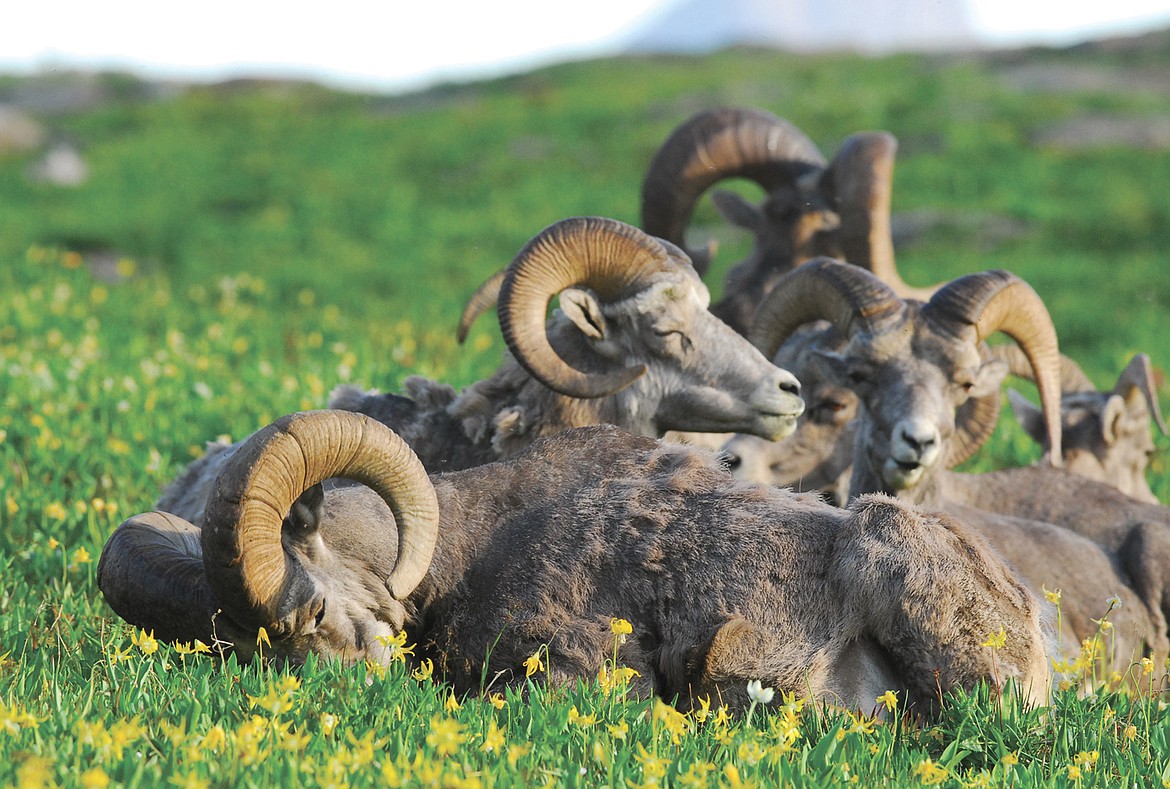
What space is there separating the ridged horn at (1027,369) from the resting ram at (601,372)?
1.90m

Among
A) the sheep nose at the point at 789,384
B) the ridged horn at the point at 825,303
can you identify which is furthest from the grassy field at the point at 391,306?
the ridged horn at the point at 825,303

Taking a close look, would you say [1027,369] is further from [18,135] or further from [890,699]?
[18,135]

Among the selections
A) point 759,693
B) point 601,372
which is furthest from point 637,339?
point 759,693

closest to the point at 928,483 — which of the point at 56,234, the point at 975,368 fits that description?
the point at 975,368

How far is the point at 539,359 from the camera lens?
782 centimetres

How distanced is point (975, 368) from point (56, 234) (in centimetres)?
1812

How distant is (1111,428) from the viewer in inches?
400

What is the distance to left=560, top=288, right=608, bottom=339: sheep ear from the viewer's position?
8.09 m

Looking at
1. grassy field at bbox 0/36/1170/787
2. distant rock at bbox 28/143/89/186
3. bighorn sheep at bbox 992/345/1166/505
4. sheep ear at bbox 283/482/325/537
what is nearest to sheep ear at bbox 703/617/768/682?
grassy field at bbox 0/36/1170/787

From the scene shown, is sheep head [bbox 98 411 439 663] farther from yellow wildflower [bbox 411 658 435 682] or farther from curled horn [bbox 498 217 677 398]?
curled horn [bbox 498 217 677 398]

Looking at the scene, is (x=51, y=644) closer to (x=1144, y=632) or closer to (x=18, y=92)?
(x=1144, y=632)

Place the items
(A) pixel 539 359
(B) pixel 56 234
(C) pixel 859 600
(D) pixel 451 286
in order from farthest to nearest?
(B) pixel 56 234, (D) pixel 451 286, (A) pixel 539 359, (C) pixel 859 600

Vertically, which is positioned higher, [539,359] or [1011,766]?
[539,359]

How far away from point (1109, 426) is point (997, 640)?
15.9 feet
